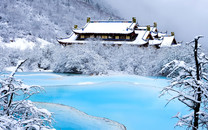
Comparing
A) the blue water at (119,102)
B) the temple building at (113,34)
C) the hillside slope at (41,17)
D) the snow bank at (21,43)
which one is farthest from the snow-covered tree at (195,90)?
the hillside slope at (41,17)

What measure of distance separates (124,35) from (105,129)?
2417 centimetres

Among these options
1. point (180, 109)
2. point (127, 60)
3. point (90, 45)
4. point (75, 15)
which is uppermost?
point (75, 15)

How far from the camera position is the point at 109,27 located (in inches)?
1265

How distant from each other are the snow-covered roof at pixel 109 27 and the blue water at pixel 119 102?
48.0ft

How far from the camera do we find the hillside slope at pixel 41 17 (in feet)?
154

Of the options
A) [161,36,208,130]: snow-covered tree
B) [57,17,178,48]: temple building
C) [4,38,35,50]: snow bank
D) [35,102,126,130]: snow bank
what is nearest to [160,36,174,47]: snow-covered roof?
[57,17,178,48]: temple building

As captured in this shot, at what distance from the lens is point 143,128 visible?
7426mm

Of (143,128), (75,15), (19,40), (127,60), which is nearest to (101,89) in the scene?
(143,128)

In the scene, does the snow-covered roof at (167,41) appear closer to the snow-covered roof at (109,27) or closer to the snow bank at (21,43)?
the snow-covered roof at (109,27)

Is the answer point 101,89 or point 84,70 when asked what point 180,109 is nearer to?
point 101,89

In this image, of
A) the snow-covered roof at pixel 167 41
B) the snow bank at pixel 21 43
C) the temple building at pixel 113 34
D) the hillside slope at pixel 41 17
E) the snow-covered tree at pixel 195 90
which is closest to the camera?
the snow-covered tree at pixel 195 90

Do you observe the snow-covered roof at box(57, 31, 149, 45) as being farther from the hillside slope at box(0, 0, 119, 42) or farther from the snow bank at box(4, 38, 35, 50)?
the hillside slope at box(0, 0, 119, 42)

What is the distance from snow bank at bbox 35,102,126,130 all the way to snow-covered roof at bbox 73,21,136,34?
71.9ft

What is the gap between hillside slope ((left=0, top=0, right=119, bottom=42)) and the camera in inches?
1849
